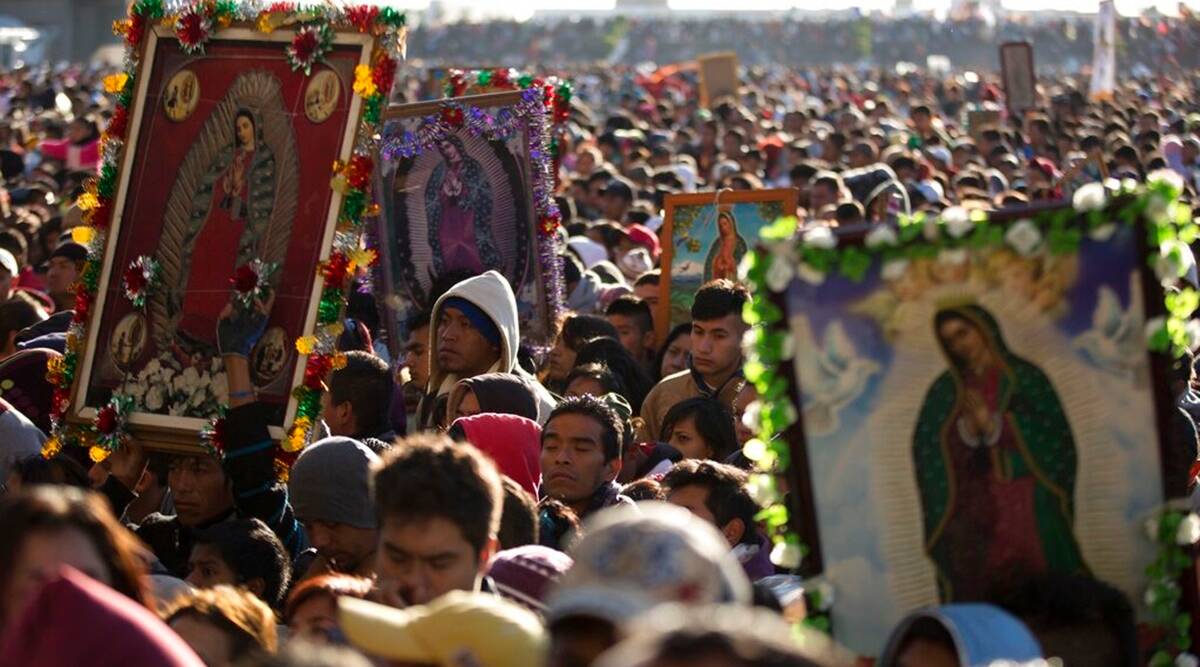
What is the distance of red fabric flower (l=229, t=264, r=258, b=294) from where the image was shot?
6.72m

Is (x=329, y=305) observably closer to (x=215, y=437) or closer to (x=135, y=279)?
(x=215, y=437)

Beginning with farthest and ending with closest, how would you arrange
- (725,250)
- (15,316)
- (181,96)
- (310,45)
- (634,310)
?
(725,250)
(634,310)
(15,316)
(181,96)
(310,45)

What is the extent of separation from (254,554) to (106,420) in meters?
1.14

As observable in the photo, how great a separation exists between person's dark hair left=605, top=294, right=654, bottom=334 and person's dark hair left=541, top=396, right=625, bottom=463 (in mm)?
3264

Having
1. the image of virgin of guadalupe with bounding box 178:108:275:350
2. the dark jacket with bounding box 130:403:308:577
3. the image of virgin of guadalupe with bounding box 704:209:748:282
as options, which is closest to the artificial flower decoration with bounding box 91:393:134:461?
the image of virgin of guadalupe with bounding box 178:108:275:350

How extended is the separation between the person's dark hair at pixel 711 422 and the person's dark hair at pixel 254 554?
1969 millimetres

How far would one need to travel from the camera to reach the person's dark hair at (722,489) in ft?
20.6

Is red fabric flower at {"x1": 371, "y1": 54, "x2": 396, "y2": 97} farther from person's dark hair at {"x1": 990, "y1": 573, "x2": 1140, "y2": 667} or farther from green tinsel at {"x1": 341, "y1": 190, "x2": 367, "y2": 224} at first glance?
person's dark hair at {"x1": 990, "y1": 573, "x2": 1140, "y2": 667}

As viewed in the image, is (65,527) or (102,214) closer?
(65,527)

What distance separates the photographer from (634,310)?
10.2m

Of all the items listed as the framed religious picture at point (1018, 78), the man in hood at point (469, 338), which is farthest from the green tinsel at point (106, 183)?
the framed religious picture at point (1018, 78)

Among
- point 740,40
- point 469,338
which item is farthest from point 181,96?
point 740,40

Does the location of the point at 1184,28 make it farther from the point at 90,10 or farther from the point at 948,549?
the point at 948,549

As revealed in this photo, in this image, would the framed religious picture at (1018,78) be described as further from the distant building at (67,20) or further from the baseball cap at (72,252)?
the distant building at (67,20)
